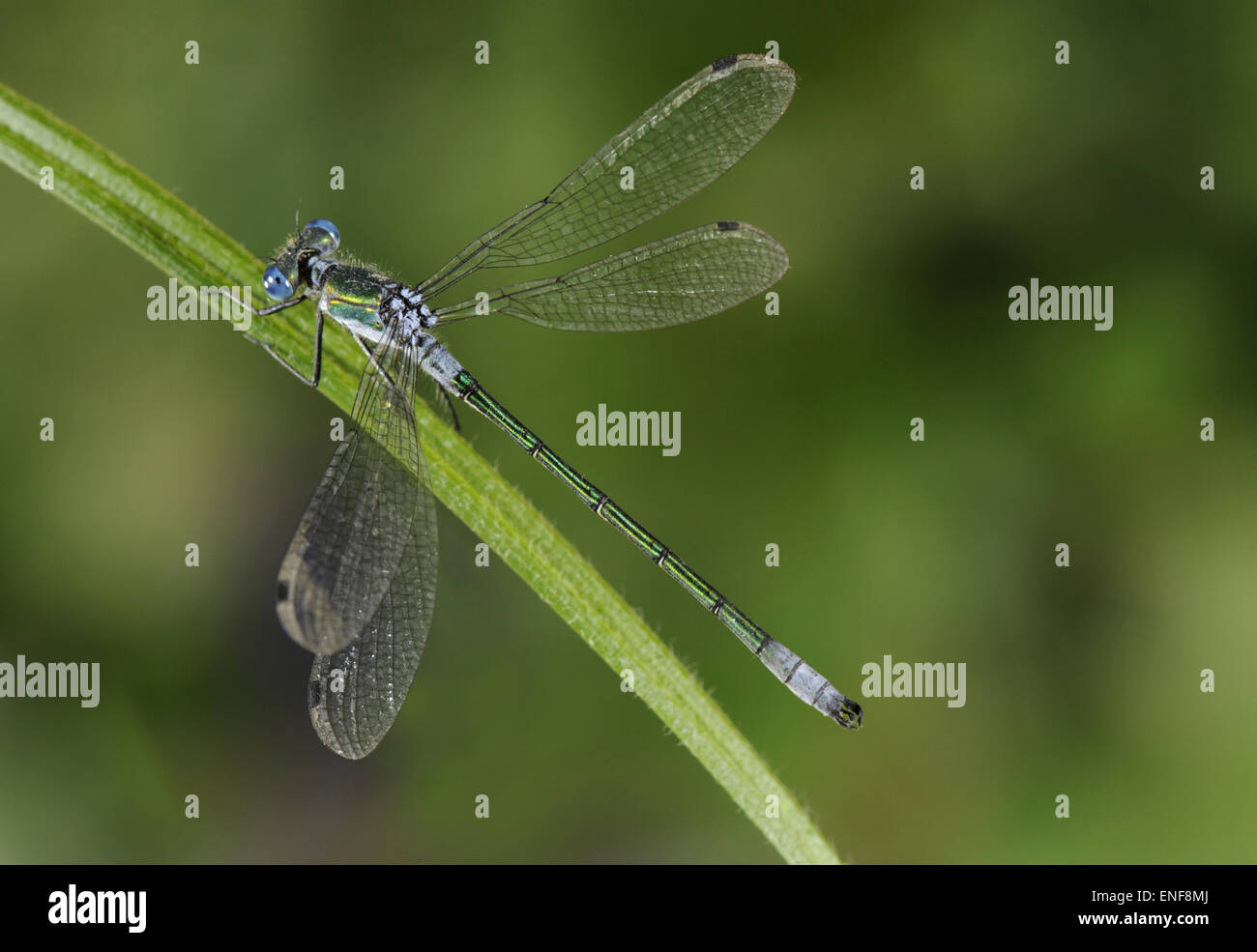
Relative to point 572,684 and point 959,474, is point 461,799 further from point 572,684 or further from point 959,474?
point 959,474

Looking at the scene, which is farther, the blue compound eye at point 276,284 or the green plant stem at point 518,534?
the blue compound eye at point 276,284

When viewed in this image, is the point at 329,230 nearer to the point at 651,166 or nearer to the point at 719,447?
the point at 651,166

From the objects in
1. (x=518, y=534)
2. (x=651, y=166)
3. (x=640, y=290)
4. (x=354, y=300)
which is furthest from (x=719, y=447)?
(x=518, y=534)

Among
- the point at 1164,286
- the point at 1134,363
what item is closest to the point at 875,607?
the point at 1134,363

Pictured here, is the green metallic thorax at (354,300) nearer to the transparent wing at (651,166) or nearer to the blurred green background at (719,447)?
the transparent wing at (651,166)

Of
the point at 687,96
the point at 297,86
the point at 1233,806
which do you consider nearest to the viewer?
the point at 687,96

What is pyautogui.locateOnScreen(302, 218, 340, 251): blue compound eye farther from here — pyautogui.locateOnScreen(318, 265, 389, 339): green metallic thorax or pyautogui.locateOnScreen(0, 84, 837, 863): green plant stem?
pyautogui.locateOnScreen(0, 84, 837, 863): green plant stem

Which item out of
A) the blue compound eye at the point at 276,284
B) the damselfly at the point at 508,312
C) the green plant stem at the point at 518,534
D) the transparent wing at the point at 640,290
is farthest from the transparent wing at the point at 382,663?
the transparent wing at the point at 640,290
